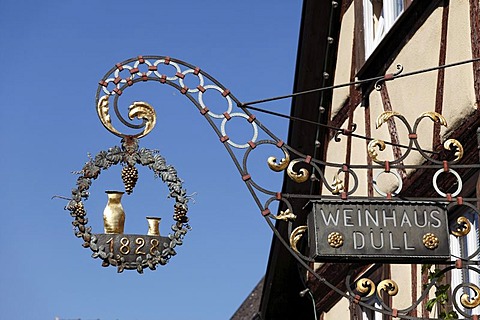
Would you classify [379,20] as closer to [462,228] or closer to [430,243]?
[462,228]

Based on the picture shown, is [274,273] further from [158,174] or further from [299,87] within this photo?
[158,174]

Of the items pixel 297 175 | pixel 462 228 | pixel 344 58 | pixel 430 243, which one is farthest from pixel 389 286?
pixel 344 58

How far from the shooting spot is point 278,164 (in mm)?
5875

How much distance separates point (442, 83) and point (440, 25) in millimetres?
403

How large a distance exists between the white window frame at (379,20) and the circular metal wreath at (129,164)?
9.02 feet

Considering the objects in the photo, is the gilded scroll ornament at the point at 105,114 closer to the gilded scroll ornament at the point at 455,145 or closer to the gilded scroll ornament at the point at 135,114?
the gilded scroll ornament at the point at 135,114

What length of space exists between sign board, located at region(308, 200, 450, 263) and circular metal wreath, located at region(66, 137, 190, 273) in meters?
0.87

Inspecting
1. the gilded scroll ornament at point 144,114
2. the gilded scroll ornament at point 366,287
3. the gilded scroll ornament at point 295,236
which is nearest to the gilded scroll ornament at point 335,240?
the gilded scroll ornament at point 295,236

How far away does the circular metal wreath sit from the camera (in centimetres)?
607

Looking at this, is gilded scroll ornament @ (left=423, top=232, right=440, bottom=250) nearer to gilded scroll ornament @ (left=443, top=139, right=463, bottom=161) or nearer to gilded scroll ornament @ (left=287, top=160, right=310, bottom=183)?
gilded scroll ornament @ (left=443, top=139, right=463, bottom=161)

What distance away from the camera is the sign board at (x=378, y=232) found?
5.57 m

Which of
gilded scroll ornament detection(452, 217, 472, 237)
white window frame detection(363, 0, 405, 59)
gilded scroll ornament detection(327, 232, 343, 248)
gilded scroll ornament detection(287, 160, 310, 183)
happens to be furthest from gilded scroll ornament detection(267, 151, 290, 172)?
white window frame detection(363, 0, 405, 59)

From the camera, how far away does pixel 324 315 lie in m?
10.2

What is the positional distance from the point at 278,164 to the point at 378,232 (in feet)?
2.18
